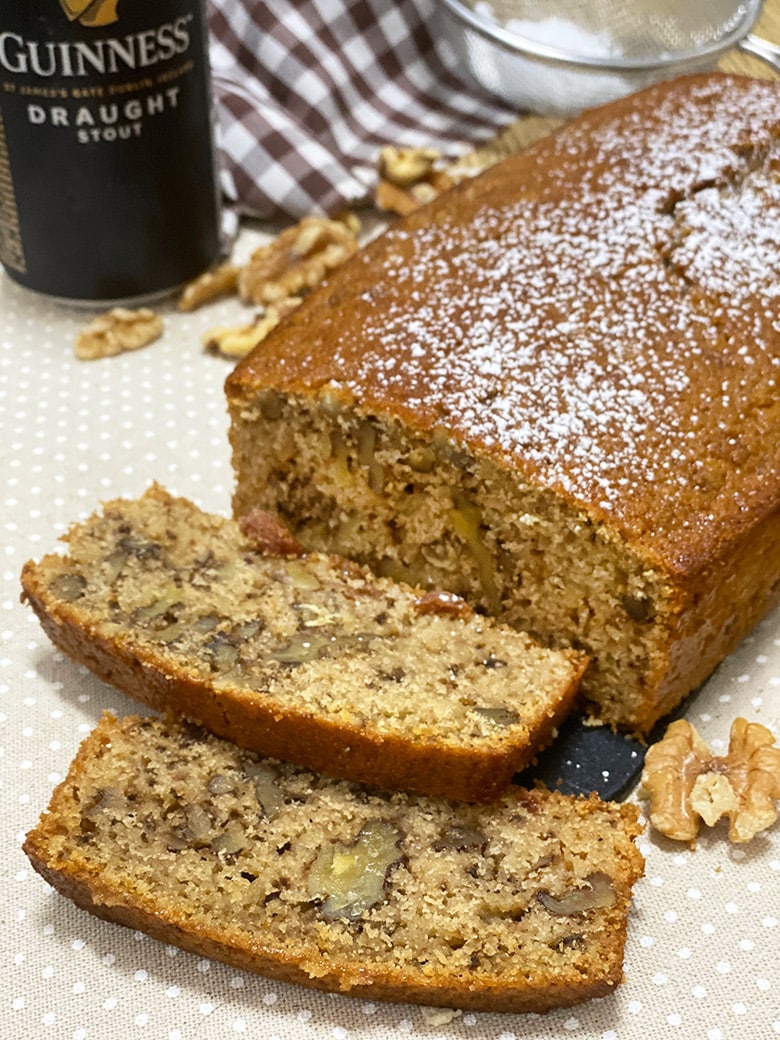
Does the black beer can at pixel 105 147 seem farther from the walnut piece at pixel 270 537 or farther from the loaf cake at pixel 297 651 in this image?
the walnut piece at pixel 270 537

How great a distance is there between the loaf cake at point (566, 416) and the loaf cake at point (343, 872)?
0.38m

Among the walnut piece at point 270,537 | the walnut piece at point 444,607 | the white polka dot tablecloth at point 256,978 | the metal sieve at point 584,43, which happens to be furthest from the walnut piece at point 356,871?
the metal sieve at point 584,43

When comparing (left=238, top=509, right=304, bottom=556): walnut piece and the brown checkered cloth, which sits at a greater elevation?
the brown checkered cloth

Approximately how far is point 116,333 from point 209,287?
1.00ft

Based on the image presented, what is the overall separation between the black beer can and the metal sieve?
1254mm

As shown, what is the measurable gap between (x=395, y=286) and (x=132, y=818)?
119cm

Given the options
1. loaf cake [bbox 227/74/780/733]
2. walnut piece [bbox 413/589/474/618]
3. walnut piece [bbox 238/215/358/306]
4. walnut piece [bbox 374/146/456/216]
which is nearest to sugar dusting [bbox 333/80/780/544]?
loaf cake [bbox 227/74/780/733]

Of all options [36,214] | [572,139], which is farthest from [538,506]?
[36,214]

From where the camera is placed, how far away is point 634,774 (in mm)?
2072

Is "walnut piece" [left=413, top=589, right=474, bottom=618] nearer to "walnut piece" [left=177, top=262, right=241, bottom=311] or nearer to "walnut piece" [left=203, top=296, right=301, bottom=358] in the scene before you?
"walnut piece" [left=203, top=296, right=301, bottom=358]

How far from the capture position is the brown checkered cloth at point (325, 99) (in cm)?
351

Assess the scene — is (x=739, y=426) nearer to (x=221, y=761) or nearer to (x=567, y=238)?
(x=567, y=238)

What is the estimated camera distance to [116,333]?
3.09m

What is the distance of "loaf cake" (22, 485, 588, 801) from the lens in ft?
6.22
